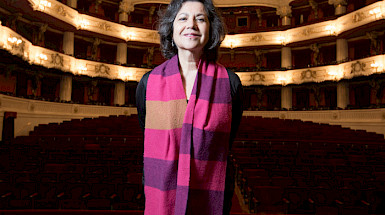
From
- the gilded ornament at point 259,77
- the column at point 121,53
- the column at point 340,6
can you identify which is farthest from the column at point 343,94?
the column at point 121,53

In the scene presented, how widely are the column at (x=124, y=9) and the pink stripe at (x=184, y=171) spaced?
20003 millimetres

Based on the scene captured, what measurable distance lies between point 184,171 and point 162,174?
4.0 inches

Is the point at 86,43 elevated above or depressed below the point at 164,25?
above

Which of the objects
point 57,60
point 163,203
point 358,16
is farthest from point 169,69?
point 358,16

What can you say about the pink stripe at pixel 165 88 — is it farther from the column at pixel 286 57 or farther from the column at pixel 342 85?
the column at pixel 286 57

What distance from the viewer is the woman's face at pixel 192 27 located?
1.08 m

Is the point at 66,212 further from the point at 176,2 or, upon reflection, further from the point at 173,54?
the point at 176,2

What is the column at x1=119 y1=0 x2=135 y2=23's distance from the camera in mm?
19047

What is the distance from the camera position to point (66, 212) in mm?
1887

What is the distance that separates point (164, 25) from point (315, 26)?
59.8 feet

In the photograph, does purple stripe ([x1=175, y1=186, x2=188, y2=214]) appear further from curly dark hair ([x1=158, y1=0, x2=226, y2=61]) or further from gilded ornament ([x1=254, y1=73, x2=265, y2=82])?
gilded ornament ([x1=254, y1=73, x2=265, y2=82])

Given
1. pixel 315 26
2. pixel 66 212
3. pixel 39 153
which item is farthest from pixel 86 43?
pixel 66 212

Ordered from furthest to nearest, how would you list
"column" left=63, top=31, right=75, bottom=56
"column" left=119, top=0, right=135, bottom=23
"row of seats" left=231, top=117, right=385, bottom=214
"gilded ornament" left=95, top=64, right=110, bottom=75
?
"column" left=119, top=0, right=135, bottom=23, "gilded ornament" left=95, top=64, right=110, bottom=75, "column" left=63, top=31, right=75, bottom=56, "row of seats" left=231, top=117, right=385, bottom=214

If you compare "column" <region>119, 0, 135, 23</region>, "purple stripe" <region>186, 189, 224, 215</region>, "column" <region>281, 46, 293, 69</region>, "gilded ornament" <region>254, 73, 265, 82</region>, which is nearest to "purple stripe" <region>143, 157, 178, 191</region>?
"purple stripe" <region>186, 189, 224, 215</region>
